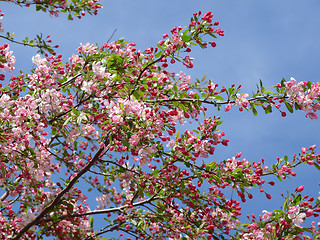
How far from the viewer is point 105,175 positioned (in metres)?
5.70

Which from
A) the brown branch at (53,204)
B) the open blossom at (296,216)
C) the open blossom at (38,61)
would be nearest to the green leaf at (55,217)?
the brown branch at (53,204)

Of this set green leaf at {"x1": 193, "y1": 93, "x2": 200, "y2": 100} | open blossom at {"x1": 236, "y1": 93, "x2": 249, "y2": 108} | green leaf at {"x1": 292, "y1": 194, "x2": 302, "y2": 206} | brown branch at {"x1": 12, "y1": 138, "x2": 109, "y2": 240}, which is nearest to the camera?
green leaf at {"x1": 292, "y1": 194, "x2": 302, "y2": 206}

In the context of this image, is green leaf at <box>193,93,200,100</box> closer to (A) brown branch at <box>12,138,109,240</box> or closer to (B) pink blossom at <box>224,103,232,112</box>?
(B) pink blossom at <box>224,103,232,112</box>

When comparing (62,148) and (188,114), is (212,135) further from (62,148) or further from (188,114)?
(62,148)

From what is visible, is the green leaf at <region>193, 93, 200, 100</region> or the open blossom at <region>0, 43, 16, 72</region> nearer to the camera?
the green leaf at <region>193, 93, 200, 100</region>

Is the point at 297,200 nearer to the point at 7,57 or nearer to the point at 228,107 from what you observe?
the point at 228,107

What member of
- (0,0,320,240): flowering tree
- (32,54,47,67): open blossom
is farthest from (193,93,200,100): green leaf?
(32,54,47,67): open blossom

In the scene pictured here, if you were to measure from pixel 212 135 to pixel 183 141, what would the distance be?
38 cm

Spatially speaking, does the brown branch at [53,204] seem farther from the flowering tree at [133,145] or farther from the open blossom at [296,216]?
the open blossom at [296,216]

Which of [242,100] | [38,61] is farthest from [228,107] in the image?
[38,61]

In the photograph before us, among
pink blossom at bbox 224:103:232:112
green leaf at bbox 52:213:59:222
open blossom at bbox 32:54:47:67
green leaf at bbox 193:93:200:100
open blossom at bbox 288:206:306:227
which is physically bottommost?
open blossom at bbox 288:206:306:227

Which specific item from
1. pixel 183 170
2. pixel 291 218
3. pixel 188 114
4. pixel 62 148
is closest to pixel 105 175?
pixel 62 148

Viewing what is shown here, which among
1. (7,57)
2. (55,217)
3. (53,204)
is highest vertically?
(7,57)

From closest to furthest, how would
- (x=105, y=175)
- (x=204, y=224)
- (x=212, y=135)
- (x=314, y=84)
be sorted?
(x=314, y=84) → (x=212, y=135) → (x=204, y=224) → (x=105, y=175)
